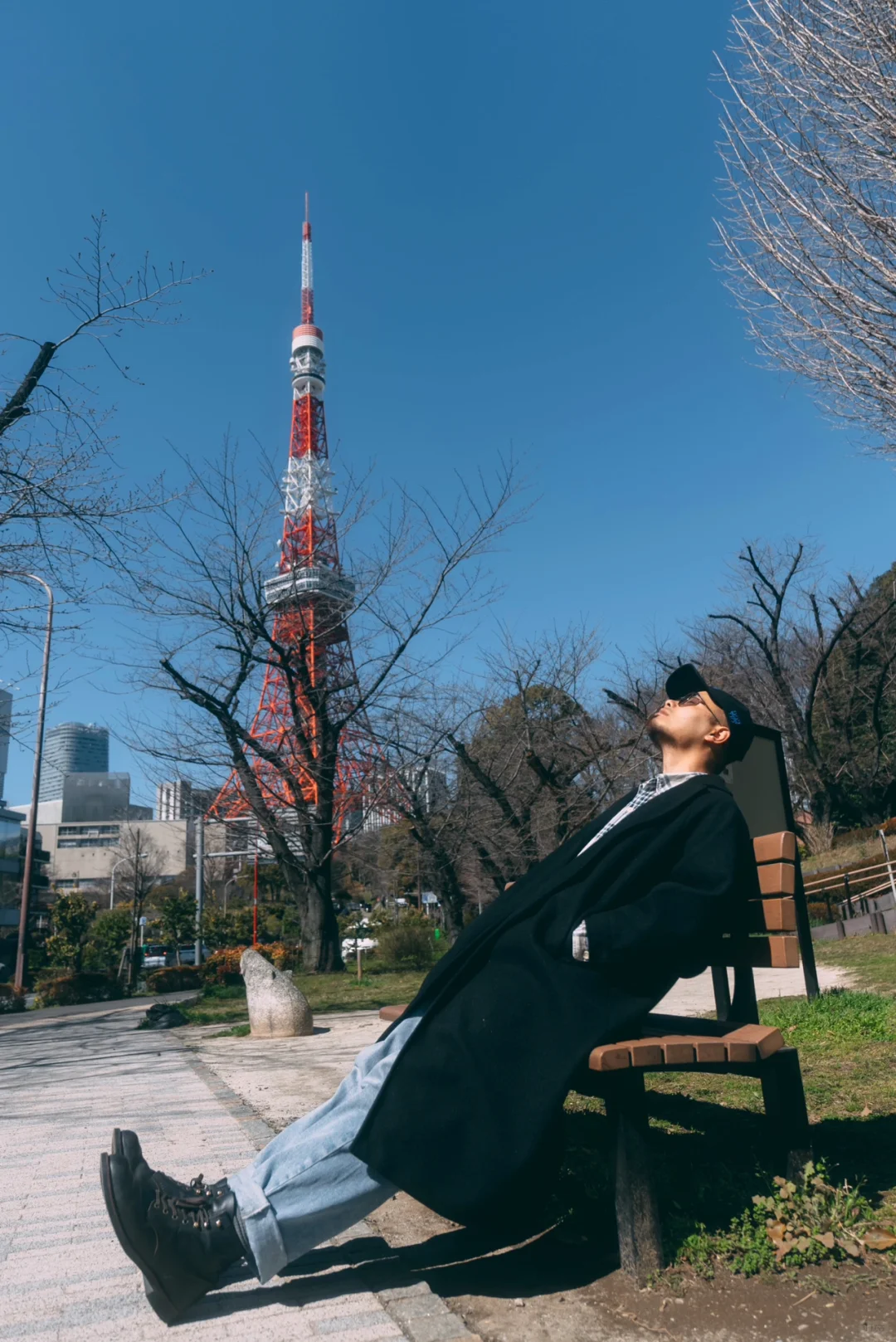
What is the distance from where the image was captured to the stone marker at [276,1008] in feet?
25.7

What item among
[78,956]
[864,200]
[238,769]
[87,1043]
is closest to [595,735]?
[238,769]

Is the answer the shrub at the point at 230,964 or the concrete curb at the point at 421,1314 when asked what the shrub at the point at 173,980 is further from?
the concrete curb at the point at 421,1314

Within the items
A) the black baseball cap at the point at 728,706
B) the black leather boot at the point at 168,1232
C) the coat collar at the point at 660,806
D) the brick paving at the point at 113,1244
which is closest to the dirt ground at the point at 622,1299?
the brick paving at the point at 113,1244

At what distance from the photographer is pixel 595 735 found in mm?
18922

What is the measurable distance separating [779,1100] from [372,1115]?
100 centimetres

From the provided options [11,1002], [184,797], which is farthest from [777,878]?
[11,1002]

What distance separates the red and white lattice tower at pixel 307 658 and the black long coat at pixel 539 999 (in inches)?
451

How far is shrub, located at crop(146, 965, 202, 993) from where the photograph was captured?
20.1m

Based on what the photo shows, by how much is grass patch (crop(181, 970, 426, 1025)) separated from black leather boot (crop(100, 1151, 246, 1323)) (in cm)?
795

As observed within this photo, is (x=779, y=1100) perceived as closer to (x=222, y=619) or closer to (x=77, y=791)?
(x=222, y=619)

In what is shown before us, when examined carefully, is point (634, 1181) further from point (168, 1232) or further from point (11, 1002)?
point (11, 1002)

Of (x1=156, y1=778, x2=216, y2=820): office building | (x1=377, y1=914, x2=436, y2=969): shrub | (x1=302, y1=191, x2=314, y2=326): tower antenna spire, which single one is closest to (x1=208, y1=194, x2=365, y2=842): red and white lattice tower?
(x1=156, y1=778, x2=216, y2=820): office building

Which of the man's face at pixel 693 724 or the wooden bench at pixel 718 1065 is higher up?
the man's face at pixel 693 724

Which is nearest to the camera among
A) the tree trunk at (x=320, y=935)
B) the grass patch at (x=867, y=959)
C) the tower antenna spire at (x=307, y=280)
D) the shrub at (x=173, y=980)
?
the grass patch at (x=867, y=959)
